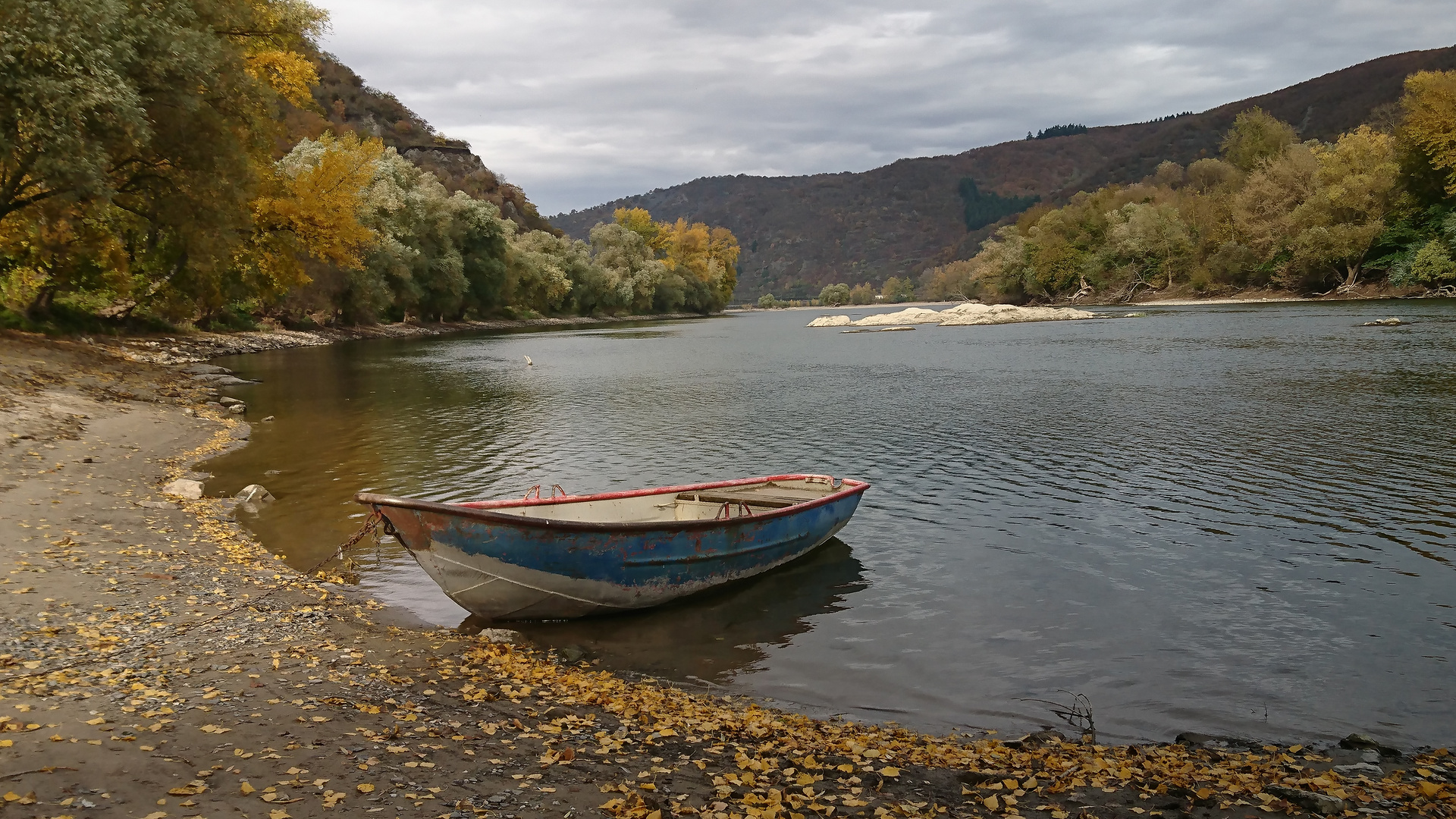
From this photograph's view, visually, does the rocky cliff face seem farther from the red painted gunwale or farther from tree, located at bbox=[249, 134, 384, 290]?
the red painted gunwale

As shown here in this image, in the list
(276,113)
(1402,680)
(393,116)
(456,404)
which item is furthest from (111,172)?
(393,116)

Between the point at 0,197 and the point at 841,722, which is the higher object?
the point at 0,197

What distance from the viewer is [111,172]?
28.5 metres

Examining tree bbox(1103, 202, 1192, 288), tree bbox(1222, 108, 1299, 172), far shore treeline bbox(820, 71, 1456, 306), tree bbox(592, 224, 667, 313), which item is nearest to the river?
far shore treeline bbox(820, 71, 1456, 306)

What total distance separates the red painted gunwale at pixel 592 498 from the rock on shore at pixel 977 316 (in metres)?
91.4

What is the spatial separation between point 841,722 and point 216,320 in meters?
65.7

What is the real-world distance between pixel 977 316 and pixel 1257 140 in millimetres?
58925

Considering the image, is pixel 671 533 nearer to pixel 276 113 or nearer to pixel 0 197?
pixel 0 197

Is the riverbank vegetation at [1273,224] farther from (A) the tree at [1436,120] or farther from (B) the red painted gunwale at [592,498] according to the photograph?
(B) the red painted gunwale at [592,498]

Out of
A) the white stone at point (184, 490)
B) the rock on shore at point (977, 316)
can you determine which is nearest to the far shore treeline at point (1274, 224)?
the rock on shore at point (977, 316)

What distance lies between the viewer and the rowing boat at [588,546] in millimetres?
10961

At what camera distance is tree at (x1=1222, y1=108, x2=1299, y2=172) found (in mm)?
125062

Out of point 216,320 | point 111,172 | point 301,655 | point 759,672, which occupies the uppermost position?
point 111,172

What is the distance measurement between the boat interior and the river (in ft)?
3.82
